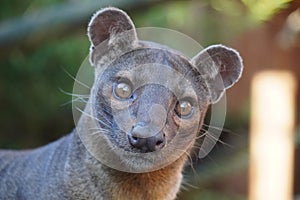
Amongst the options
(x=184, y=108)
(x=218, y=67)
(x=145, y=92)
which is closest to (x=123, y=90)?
(x=145, y=92)

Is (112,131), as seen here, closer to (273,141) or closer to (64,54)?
(64,54)

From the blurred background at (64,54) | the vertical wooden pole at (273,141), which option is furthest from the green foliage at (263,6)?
the vertical wooden pole at (273,141)

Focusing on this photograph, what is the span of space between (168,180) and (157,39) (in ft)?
7.12

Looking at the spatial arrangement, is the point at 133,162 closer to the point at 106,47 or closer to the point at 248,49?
the point at 106,47

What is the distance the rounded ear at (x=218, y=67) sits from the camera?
8.42 ft

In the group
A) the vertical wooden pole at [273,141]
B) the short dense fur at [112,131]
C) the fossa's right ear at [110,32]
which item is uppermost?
the fossa's right ear at [110,32]

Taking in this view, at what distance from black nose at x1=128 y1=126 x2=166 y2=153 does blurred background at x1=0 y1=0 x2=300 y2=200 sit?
1.30 metres

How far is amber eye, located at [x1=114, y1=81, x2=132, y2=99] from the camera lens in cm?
238

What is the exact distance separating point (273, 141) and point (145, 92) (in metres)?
2.80

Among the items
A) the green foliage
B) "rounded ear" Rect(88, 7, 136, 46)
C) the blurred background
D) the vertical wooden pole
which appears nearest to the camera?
the green foliage

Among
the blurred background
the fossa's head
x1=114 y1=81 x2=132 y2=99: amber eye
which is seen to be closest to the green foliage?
the fossa's head

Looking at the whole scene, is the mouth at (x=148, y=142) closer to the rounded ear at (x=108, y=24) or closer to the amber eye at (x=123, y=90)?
the amber eye at (x=123, y=90)

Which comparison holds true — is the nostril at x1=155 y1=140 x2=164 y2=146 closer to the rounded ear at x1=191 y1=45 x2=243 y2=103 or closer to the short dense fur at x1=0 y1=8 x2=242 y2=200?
the short dense fur at x1=0 y1=8 x2=242 y2=200

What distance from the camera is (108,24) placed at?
2.55 metres
